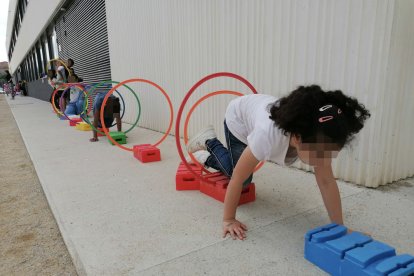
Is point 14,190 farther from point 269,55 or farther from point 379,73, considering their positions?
point 379,73

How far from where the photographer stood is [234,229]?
187 centimetres

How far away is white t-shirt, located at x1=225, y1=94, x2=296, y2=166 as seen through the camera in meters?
1.51

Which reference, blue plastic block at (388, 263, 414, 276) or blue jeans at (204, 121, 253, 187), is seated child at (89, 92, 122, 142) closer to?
blue jeans at (204, 121, 253, 187)

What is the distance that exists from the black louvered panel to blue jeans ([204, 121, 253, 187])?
22.1ft

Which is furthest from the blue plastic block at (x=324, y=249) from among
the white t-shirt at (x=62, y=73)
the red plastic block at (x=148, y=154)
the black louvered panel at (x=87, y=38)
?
the white t-shirt at (x=62, y=73)

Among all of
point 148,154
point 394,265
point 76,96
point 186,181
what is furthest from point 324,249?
point 76,96

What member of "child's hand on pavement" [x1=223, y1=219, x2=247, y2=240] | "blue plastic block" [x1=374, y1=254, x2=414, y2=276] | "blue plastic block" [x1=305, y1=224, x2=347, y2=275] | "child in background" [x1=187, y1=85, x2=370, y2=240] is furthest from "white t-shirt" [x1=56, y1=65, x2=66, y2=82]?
"blue plastic block" [x1=374, y1=254, x2=414, y2=276]

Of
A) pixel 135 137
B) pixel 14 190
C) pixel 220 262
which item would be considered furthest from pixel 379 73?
pixel 135 137

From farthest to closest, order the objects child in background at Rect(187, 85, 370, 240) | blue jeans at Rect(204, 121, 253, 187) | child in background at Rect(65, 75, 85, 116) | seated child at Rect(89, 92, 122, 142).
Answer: child in background at Rect(65, 75, 85, 116), seated child at Rect(89, 92, 122, 142), blue jeans at Rect(204, 121, 253, 187), child in background at Rect(187, 85, 370, 240)

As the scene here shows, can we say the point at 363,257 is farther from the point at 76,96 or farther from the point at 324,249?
the point at 76,96

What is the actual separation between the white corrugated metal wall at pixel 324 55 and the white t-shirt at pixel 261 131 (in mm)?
330

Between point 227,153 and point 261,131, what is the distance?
37.1 inches

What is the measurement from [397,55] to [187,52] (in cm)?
300

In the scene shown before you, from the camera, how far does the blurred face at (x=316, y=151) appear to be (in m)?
1.35
